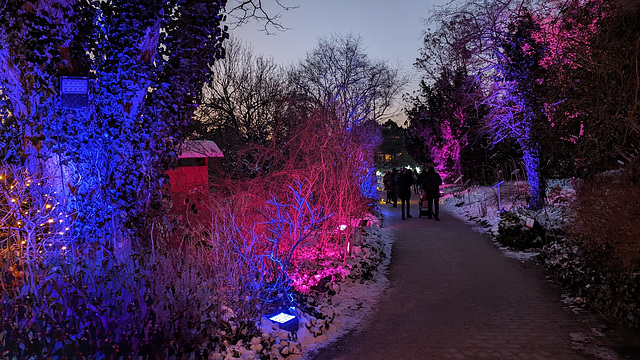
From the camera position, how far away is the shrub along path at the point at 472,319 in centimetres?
398

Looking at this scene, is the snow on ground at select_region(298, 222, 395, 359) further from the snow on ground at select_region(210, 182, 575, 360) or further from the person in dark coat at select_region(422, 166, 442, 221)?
the person in dark coat at select_region(422, 166, 442, 221)

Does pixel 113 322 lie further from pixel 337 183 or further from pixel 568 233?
pixel 568 233

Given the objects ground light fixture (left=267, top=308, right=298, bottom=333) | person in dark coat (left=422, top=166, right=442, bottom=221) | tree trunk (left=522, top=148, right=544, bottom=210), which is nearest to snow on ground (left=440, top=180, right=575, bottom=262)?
tree trunk (left=522, top=148, right=544, bottom=210)

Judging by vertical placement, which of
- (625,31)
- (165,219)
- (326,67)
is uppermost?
(326,67)

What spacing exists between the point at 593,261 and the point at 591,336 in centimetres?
133

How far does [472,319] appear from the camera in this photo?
4.80 metres

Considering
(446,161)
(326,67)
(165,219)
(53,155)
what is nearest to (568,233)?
(165,219)

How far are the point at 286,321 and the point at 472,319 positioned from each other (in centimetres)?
222

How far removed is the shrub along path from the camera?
A: 13.1ft

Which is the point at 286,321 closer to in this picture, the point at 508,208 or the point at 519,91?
the point at 519,91

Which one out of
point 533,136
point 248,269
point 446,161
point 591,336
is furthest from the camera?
point 446,161

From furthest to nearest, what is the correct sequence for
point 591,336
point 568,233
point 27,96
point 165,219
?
point 568,233 → point 165,219 → point 27,96 → point 591,336

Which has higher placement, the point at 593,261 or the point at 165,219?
the point at 165,219

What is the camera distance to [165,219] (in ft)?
17.6
